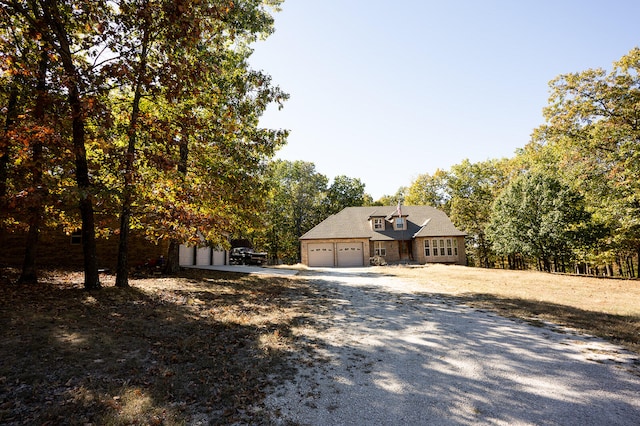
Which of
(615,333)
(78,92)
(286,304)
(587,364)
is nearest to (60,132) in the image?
(78,92)

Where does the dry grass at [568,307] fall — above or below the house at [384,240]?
below

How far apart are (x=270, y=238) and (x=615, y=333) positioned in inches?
1780

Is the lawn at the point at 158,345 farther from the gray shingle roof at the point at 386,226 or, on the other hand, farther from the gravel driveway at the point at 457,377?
the gray shingle roof at the point at 386,226

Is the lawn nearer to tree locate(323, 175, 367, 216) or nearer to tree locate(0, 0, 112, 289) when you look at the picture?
tree locate(0, 0, 112, 289)

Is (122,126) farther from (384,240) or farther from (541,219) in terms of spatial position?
(541,219)

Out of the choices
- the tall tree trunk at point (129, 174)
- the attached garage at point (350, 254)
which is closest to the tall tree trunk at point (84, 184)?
the tall tree trunk at point (129, 174)

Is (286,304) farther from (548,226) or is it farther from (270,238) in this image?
(270,238)

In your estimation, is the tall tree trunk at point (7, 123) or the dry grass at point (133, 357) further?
the tall tree trunk at point (7, 123)

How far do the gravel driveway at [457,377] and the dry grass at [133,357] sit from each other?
0.71 metres

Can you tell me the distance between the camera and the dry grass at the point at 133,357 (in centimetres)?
365

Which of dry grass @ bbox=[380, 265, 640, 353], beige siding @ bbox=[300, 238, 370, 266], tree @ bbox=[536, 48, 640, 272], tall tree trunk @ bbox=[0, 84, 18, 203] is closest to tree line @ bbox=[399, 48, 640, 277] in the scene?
tree @ bbox=[536, 48, 640, 272]

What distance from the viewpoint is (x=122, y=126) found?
8.97 m

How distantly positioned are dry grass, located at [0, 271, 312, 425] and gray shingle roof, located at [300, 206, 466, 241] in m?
23.7

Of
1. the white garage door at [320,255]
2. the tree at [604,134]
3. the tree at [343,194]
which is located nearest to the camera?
the tree at [604,134]
